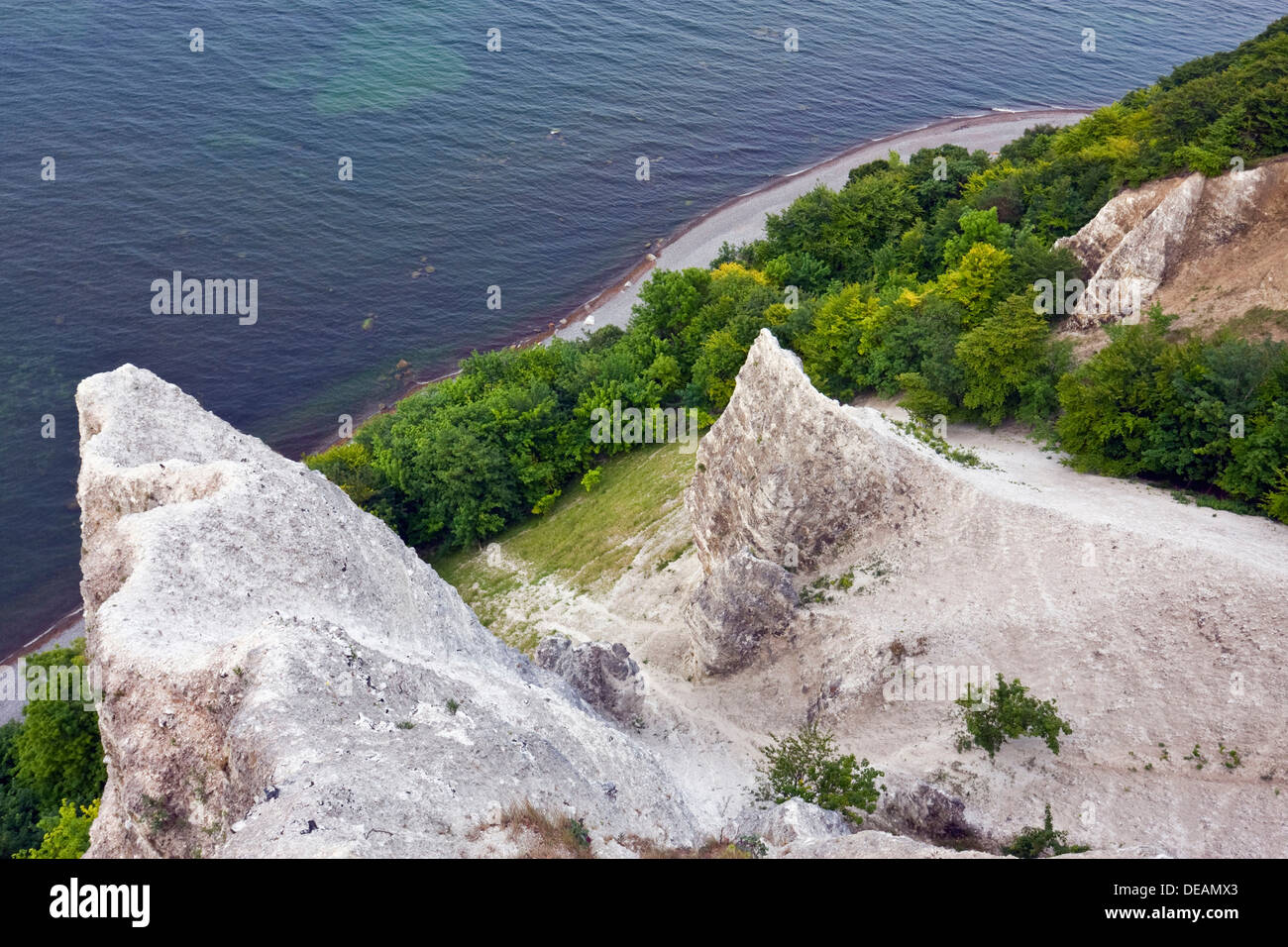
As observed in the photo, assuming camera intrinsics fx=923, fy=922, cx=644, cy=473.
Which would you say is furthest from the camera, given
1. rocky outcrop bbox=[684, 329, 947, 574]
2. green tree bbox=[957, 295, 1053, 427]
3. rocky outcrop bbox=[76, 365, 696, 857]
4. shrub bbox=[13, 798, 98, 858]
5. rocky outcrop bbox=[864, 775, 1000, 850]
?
green tree bbox=[957, 295, 1053, 427]

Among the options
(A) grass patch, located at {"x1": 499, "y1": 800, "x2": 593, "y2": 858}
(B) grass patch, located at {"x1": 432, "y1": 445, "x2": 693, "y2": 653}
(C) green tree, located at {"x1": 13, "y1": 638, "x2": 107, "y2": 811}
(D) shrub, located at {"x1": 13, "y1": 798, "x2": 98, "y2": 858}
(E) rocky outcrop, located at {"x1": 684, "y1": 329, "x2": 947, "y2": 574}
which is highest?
(E) rocky outcrop, located at {"x1": 684, "y1": 329, "x2": 947, "y2": 574}

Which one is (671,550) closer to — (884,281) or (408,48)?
(884,281)

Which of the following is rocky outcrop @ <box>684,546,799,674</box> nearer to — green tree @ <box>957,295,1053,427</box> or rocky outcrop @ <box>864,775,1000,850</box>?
rocky outcrop @ <box>864,775,1000,850</box>

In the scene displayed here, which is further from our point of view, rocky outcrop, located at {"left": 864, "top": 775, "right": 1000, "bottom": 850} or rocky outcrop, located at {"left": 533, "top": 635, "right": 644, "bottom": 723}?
rocky outcrop, located at {"left": 533, "top": 635, "right": 644, "bottom": 723}

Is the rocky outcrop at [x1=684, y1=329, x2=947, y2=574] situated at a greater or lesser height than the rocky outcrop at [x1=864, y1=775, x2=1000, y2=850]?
greater

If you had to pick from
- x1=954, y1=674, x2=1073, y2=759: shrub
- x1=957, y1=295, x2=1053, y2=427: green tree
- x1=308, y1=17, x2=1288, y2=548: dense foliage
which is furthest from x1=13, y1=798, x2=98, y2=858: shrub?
x1=957, y1=295, x2=1053, y2=427: green tree

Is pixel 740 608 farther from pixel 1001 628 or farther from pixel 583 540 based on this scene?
pixel 583 540
